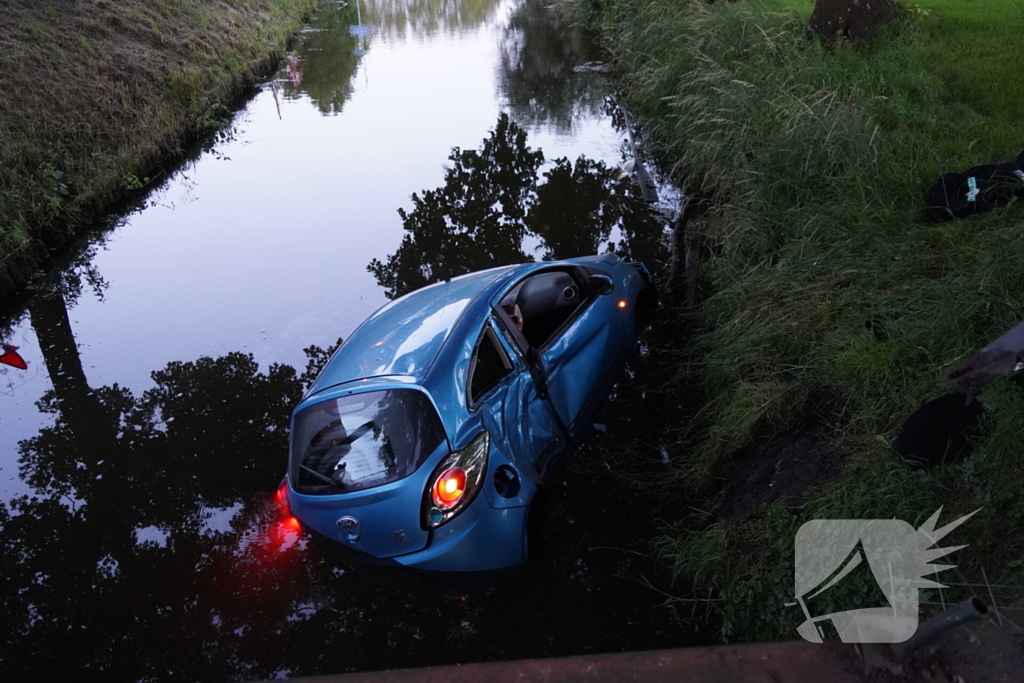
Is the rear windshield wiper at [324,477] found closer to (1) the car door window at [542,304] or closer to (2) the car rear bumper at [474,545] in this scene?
(2) the car rear bumper at [474,545]

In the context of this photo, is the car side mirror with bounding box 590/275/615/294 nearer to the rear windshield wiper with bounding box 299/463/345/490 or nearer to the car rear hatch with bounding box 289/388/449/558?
the car rear hatch with bounding box 289/388/449/558

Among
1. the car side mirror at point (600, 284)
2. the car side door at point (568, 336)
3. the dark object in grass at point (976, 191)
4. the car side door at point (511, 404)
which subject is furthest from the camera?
the car side mirror at point (600, 284)

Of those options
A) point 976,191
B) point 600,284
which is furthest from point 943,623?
point 976,191

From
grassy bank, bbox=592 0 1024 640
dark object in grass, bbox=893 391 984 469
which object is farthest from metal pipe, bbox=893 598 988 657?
dark object in grass, bbox=893 391 984 469

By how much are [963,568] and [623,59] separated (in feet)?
47.4

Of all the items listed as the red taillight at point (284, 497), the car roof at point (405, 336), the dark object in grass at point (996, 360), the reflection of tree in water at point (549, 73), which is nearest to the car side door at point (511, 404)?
the car roof at point (405, 336)

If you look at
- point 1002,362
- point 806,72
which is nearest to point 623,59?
point 806,72

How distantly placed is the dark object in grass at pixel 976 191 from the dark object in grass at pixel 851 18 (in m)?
5.07

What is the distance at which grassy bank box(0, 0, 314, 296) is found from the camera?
392 inches

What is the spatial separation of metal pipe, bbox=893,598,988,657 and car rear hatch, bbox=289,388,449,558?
279 centimetres

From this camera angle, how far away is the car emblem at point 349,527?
410 centimetres

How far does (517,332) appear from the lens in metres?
5.06

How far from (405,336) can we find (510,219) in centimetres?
571

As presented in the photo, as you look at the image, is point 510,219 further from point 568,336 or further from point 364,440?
point 364,440
